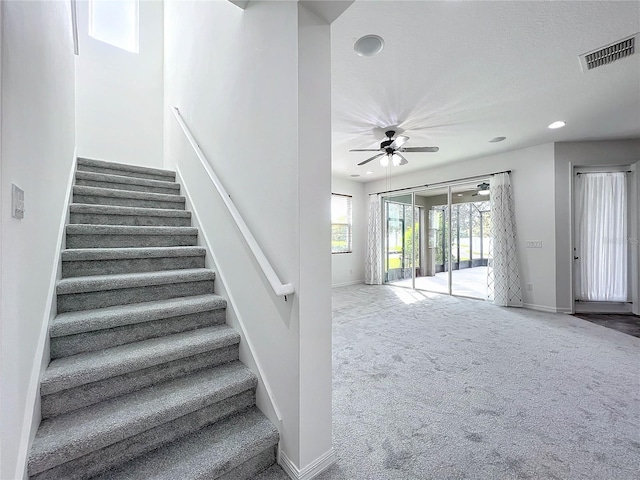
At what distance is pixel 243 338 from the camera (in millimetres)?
1779

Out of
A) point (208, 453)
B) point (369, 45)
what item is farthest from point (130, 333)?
point (369, 45)

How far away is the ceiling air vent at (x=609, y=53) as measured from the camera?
7.10 ft

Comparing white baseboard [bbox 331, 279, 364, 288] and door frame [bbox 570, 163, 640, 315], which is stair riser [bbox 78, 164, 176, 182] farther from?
door frame [bbox 570, 163, 640, 315]

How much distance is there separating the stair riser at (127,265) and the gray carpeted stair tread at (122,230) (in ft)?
0.96

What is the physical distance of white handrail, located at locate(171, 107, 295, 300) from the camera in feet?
4.40

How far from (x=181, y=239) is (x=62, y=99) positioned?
1.30m

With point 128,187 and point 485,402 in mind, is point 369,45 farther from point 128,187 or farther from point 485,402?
point 485,402

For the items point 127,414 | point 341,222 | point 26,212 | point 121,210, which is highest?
point 341,222

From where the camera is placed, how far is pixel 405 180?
6461 millimetres

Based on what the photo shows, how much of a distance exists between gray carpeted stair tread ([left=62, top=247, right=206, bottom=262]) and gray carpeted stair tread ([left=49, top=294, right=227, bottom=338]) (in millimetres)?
409

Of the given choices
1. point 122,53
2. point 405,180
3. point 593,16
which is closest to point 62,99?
point 122,53

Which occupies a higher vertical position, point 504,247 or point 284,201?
point 284,201

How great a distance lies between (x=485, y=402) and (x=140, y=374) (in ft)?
7.63

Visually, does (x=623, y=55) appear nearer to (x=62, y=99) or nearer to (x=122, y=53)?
(x=62, y=99)
